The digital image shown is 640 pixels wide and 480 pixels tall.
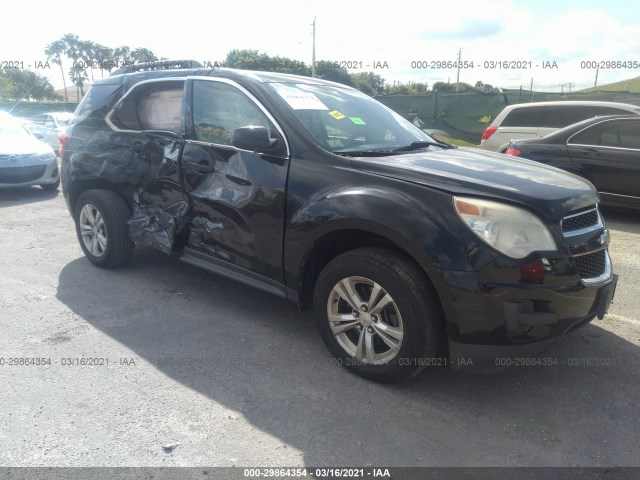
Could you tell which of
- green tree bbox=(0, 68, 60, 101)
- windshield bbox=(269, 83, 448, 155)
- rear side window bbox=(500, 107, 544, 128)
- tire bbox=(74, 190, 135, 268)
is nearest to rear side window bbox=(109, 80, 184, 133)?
tire bbox=(74, 190, 135, 268)

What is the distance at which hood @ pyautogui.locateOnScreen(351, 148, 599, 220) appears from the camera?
2.70m

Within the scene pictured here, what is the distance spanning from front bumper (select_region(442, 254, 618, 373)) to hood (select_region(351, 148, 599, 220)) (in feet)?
1.23

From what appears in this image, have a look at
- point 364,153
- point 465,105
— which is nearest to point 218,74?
point 364,153

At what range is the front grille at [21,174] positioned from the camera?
8.44 metres

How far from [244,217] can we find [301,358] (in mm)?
1017

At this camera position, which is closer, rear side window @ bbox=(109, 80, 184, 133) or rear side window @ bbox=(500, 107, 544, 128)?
rear side window @ bbox=(109, 80, 184, 133)

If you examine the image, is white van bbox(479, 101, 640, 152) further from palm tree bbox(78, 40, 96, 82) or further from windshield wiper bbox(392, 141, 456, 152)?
palm tree bbox(78, 40, 96, 82)

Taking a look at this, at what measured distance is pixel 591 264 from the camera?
282 centimetres

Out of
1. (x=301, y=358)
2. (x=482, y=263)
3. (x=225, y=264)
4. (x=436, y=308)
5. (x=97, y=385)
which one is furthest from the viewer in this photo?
(x=225, y=264)

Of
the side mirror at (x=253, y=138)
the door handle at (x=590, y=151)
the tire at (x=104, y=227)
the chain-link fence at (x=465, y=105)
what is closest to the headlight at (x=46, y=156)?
the tire at (x=104, y=227)

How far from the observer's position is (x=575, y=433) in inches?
103

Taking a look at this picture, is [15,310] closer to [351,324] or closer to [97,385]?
[97,385]

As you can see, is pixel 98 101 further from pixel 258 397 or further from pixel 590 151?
pixel 590 151

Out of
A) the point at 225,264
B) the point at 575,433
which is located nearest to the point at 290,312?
the point at 225,264
